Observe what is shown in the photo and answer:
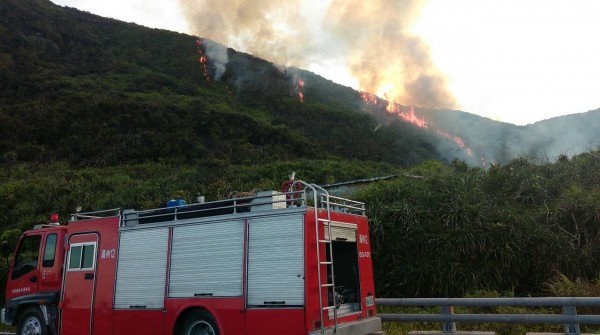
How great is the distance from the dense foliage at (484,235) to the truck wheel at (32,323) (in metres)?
8.08

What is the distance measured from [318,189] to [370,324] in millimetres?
2516

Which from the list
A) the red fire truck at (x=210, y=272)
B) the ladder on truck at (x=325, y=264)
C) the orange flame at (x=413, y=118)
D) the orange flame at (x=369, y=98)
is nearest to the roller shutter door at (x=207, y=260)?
the red fire truck at (x=210, y=272)

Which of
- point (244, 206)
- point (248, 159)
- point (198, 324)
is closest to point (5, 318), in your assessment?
point (198, 324)

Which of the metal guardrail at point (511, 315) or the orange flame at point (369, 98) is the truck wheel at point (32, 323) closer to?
the metal guardrail at point (511, 315)

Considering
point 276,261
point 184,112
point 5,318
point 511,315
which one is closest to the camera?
point 276,261

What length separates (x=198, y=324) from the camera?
26.3 feet

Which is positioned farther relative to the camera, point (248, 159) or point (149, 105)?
point (149, 105)

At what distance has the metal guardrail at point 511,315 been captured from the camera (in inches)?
306

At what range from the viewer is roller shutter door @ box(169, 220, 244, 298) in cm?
771

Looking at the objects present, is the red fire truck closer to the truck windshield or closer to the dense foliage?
the truck windshield

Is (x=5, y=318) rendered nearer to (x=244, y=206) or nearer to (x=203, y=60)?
(x=244, y=206)

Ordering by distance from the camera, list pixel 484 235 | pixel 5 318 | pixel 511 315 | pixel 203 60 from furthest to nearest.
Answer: pixel 203 60
pixel 484 235
pixel 5 318
pixel 511 315

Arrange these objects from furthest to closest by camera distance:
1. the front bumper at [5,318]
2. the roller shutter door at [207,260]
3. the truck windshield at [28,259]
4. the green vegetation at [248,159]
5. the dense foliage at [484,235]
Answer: the green vegetation at [248,159] < the dense foliage at [484,235] < the truck windshield at [28,259] < the front bumper at [5,318] < the roller shutter door at [207,260]

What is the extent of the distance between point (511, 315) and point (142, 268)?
6790 mm
